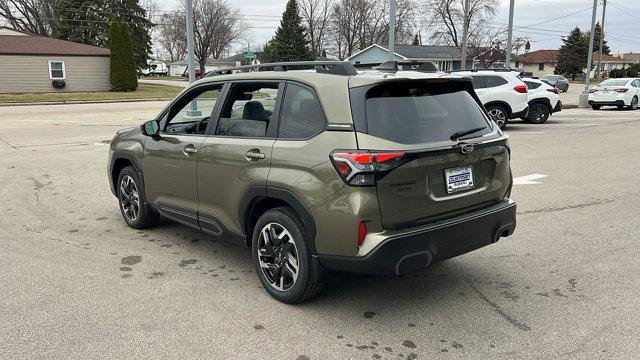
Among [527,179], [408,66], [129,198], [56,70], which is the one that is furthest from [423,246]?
[56,70]

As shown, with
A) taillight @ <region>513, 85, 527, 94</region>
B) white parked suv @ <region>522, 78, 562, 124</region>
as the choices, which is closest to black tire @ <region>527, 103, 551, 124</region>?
white parked suv @ <region>522, 78, 562, 124</region>

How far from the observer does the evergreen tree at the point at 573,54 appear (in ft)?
266

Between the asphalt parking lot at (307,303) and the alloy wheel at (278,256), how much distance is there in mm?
186

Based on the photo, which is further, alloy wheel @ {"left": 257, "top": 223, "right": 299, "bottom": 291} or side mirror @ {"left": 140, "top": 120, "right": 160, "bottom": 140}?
side mirror @ {"left": 140, "top": 120, "right": 160, "bottom": 140}

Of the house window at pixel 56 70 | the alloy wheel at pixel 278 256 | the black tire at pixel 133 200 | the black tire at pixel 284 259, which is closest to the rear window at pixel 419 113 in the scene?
the black tire at pixel 284 259

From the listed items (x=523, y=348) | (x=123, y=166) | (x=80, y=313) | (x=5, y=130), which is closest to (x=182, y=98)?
(x=123, y=166)

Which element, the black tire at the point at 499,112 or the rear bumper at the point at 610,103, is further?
the rear bumper at the point at 610,103

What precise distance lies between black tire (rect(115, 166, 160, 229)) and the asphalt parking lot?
154 mm

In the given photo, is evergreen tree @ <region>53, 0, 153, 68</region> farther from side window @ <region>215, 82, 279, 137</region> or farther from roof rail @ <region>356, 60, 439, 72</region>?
roof rail @ <region>356, 60, 439, 72</region>

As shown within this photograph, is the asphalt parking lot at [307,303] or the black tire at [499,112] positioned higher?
the black tire at [499,112]

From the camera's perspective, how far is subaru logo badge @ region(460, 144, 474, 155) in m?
3.71

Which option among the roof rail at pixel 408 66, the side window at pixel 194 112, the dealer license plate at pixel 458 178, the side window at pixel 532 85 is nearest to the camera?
the dealer license plate at pixel 458 178

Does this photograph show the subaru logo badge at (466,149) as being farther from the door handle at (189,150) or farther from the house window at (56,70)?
the house window at (56,70)

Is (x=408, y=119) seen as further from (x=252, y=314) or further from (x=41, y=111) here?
(x=41, y=111)
